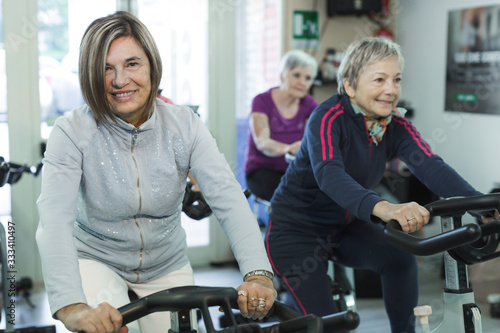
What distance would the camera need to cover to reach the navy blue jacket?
5.95ft

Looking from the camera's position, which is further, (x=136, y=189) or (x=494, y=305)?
(x=494, y=305)

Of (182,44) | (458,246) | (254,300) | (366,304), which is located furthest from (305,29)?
(254,300)

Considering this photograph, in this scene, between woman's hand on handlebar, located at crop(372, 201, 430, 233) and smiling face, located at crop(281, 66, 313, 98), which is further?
smiling face, located at crop(281, 66, 313, 98)

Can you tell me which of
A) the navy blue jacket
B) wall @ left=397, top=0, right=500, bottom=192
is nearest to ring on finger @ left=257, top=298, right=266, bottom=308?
the navy blue jacket

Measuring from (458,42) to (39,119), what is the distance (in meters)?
3.05

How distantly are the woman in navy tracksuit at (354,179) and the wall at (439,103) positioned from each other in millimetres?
2338

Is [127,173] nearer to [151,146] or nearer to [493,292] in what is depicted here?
[151,146]

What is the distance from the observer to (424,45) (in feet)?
15.1

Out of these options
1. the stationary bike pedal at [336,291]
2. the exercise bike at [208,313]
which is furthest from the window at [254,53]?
the exercise bike at [208,313]

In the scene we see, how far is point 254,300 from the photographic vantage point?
1192mm

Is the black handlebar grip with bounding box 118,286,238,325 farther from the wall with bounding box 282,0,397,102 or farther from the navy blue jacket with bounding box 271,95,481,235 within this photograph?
the wall with bounding box 282,0,397,102

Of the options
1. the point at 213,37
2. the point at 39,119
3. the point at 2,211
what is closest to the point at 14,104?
the point at 39,119

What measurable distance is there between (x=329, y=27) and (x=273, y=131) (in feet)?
4.16

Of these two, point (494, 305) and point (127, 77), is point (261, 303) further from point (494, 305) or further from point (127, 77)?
point (494, 305)
